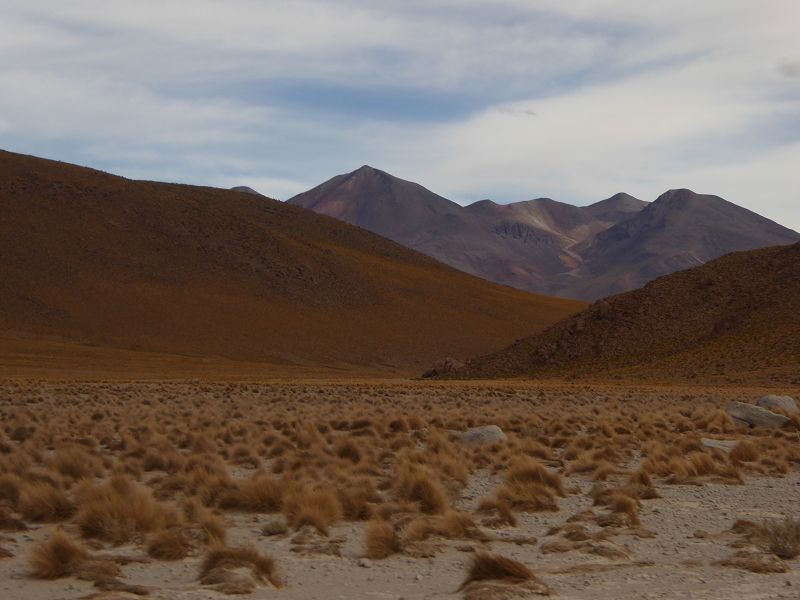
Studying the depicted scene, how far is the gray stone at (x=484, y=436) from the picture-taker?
2042 centimetres

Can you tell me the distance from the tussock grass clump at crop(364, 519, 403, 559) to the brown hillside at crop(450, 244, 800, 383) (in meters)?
49.6

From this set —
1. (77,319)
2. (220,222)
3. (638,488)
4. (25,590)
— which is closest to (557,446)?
(638,488)

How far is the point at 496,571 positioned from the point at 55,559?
3.99m

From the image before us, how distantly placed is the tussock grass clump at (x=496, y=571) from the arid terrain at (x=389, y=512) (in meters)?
0.01

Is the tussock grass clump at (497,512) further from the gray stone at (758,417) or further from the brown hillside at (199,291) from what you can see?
the brown hillside at (199,291)

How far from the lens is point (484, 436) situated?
67.5 feet

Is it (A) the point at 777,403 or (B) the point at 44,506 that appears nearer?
(B) the point at 44,506

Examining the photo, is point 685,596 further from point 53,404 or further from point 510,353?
point 510,353

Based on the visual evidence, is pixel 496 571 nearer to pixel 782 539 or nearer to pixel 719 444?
pixel 782 539

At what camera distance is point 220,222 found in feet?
406

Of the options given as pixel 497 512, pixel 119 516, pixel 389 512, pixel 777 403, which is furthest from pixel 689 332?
pixel 119 516

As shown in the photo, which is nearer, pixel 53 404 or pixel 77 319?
pixel 53 404

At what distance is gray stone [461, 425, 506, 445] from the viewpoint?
2042 centimetres

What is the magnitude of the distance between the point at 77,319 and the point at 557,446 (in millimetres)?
78361
